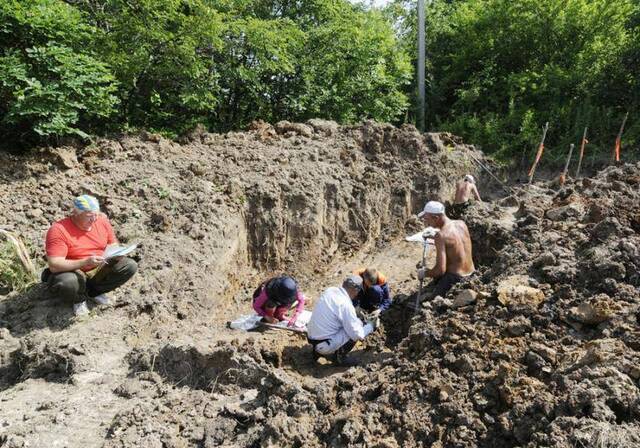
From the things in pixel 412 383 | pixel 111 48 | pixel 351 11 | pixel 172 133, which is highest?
pixel 351 11

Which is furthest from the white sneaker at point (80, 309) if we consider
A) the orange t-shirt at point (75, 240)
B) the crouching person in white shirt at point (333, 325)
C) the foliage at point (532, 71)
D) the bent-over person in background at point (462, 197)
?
the foliage at point (532, 71)

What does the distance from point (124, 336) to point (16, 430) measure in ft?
4.63

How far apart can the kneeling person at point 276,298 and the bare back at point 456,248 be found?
6.03 ft

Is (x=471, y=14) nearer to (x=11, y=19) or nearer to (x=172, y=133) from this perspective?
(x=172, y=133)

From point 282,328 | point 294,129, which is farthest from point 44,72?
point 282,328

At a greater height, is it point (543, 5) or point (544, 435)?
point (543, 5)

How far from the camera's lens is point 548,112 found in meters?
14.1

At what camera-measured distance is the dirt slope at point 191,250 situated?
4.28 meters

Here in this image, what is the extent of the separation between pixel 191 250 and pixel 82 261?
5.34 ft

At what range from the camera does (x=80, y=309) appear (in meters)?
5.22

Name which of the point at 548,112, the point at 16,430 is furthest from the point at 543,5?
the point at 16,430

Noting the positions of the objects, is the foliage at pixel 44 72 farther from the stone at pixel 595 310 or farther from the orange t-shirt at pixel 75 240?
the stone at pixel 595 310

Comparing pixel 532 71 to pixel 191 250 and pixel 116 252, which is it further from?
pixel 116 252

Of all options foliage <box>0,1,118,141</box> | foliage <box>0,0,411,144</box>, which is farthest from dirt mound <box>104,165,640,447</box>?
foliage <box>0,0,411,144</box>
